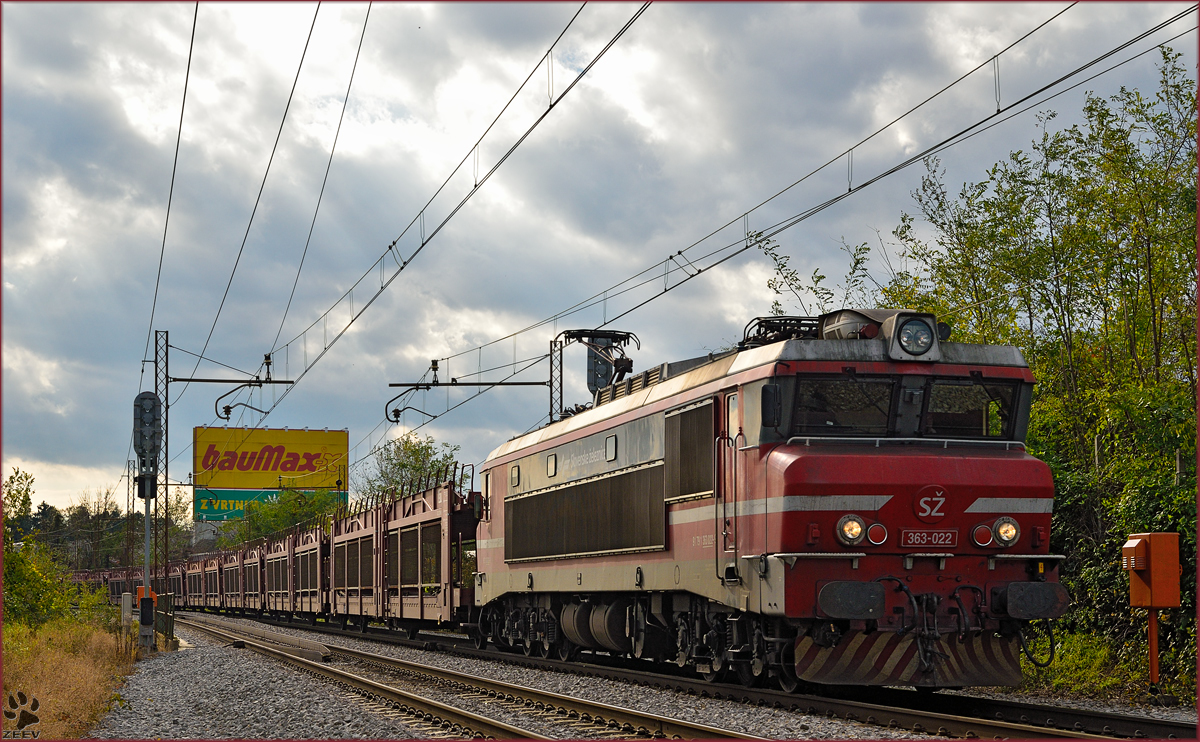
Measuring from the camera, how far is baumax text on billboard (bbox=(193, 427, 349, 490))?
260 ft

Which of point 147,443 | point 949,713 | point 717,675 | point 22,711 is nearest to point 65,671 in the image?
point 22,711

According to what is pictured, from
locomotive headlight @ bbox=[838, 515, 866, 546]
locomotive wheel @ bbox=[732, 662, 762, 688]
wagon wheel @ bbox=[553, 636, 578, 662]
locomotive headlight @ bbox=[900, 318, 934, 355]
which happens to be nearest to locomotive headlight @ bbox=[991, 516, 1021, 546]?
locomotive headlight @ bbox=[838, 515, 866, 546]

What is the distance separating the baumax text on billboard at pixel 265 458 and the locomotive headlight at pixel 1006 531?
70.0 metres

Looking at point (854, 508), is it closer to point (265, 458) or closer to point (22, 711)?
point (22, 711)

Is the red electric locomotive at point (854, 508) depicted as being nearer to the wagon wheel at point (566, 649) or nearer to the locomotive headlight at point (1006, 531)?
the locomotive headlight at point (1006, 531)

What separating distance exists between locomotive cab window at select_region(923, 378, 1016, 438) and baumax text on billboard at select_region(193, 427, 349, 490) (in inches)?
2730

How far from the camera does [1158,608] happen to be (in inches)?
513

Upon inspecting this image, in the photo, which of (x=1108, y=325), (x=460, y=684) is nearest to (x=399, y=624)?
(x=460, y=684)

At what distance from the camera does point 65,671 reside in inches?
693

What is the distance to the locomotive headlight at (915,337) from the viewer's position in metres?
12.9

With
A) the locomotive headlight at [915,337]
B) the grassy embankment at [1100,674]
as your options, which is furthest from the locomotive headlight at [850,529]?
the grassy embankment at [1100,674]

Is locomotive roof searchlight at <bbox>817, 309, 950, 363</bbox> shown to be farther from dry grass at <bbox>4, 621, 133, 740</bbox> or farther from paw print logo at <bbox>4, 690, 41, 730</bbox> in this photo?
dry grass at <bbox>4, 621, 133, 740</bbox>

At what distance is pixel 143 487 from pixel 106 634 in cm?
346

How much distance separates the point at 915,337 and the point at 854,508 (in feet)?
7.18
